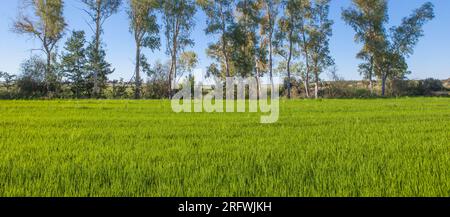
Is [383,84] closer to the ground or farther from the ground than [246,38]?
closer to the ground

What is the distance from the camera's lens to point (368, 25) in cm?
4344

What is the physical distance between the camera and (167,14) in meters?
37.6

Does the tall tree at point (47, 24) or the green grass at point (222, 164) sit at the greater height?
the tall tree at point (47, 24)

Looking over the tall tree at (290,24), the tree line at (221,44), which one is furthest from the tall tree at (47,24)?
the tall tree at (290,24)

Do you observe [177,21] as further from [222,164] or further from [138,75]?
[222,164]

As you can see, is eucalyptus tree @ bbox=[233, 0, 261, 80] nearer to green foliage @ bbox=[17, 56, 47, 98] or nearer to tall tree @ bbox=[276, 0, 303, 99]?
tall tree @ bbox=[276, 0, 303, 99]

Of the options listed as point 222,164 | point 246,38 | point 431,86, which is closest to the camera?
point 222,164

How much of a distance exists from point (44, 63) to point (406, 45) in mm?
37091

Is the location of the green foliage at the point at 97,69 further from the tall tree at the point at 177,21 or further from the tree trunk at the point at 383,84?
the tree trunk at the point at 383,84

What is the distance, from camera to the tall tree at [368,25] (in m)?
42.9

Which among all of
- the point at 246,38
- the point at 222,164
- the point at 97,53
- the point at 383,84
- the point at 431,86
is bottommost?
the point at 222,164

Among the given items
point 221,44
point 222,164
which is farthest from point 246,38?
point 222,164

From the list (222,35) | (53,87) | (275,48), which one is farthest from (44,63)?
(275,48)
